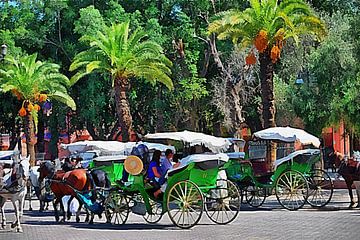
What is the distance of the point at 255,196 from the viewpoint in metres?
22.8

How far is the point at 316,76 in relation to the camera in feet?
105

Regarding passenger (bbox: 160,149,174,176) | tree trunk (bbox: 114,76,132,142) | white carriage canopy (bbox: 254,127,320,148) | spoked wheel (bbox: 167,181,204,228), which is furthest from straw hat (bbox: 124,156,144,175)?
tree trunk (bbox: 114,76,132,142)

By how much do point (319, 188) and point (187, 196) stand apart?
7.41m

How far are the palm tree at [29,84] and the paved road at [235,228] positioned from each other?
1585 cm

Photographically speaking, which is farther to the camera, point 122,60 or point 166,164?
point 122,60

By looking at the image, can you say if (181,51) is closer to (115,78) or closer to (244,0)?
(244,0)

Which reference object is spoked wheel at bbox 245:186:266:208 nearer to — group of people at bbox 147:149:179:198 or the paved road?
the paved road

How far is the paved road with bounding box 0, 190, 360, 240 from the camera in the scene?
14906 millimetres

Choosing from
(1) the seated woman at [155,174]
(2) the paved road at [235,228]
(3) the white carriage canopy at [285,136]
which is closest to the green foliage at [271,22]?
(3) the white carriage canopy at [285,136]

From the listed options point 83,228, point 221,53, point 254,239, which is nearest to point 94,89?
point 221,53

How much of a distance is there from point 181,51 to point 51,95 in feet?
28.6

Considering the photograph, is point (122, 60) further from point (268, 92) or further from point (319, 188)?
point (319, 188)

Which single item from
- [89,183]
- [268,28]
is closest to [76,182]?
[89,183]

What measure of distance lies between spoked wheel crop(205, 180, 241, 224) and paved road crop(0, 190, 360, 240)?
1.07ft
